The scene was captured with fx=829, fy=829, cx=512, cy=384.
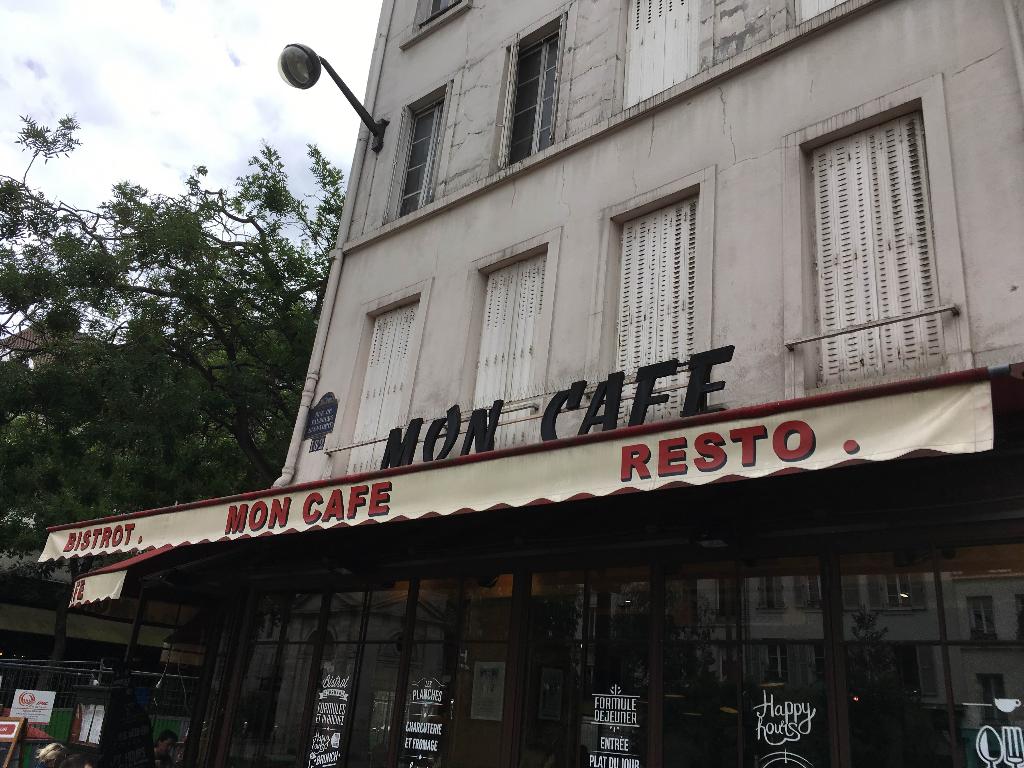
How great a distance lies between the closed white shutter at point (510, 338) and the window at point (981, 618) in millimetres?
4217

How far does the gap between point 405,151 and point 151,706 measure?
847 centimetres

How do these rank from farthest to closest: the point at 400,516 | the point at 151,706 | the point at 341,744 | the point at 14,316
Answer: the point at 14,316, the point at 151,706, the point at 341,744, the point at 400,516

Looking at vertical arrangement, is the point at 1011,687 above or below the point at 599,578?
below

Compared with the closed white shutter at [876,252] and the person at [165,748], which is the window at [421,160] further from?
the person at [165,748]

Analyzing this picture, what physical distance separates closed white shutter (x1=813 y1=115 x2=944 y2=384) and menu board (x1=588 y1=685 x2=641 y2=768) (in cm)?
290

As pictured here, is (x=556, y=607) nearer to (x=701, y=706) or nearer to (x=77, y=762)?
(x=701, y=706)

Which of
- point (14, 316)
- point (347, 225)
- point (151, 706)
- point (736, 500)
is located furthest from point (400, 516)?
point (14, 316)

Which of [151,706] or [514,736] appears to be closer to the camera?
[514,736]

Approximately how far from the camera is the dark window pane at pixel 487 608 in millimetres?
7488

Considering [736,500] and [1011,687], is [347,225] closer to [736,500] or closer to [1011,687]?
[736,500]

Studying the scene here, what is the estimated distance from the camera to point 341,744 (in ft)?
26.7

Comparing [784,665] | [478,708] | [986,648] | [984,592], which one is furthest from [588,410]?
[986,648]

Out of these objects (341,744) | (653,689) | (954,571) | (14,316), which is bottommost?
(341,744)

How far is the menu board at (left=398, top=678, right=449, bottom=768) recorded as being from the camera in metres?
7.44
